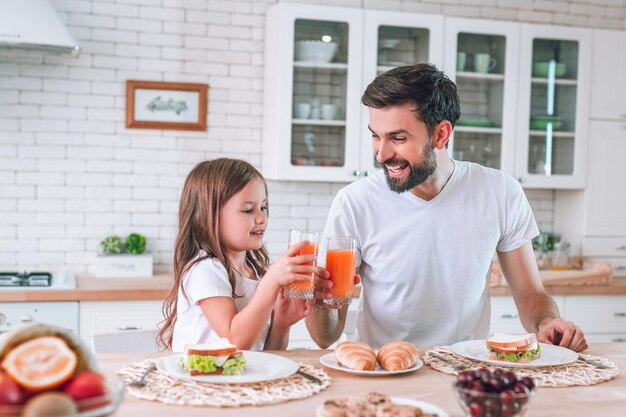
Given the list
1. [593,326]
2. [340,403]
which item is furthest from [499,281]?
[340,403]

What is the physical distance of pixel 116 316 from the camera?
142 inches

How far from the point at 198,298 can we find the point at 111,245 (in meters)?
2.12

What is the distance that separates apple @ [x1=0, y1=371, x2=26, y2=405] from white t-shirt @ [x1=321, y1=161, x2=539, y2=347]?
57.2 inches

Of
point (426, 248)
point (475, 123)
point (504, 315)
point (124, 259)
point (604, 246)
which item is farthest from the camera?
point (604, 246)

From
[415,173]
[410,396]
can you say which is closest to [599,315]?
[415,173]

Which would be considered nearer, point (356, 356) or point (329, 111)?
point (356, 356)

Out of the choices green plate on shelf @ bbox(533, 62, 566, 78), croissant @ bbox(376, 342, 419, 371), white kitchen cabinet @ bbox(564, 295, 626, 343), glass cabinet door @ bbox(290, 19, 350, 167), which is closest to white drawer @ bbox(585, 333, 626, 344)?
white kitchen cabinet @ bbox(564, 295, 626, 343)

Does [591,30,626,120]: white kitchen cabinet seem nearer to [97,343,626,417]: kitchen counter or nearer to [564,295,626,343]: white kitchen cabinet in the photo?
[564,295,626,343]: white kitchen cabinet

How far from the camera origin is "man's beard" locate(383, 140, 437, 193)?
2328mm

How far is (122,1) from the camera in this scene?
161 inches

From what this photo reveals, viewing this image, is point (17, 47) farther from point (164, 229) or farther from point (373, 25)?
point (373, 25)

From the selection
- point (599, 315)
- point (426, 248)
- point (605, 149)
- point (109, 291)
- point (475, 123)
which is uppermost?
point (475, 123)

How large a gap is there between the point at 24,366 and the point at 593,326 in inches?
144

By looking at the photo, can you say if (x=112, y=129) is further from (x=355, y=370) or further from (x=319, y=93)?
(x=355, y=370)
